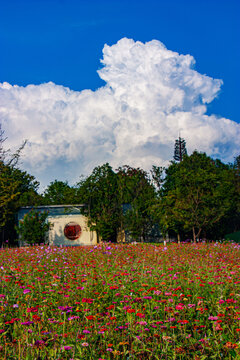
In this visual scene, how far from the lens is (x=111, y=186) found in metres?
25.4

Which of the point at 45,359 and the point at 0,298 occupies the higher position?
the point at 0,298

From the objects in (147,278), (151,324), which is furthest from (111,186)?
(151,324)

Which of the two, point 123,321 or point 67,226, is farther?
point 67,226

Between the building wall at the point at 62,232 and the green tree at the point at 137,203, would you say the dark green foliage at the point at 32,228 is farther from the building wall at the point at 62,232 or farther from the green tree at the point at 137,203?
the green tree at the point at 137,203

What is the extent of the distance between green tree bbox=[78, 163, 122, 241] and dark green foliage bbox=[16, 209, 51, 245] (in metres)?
3.41

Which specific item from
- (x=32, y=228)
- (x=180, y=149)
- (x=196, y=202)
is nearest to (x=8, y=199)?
(x=32, y=228)

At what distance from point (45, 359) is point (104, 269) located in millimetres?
3764

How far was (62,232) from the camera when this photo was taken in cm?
2520

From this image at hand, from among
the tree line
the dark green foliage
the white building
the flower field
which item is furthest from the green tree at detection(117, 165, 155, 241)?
the flower field

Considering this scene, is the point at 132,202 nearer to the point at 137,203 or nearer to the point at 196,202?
the point at 137,203

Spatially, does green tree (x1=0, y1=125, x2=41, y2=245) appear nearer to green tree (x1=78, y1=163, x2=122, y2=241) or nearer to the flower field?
green tree (x1=78, y1=163, x2=122, y2=241)

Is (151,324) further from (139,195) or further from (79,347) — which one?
(139,195)

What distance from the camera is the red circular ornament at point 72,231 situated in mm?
25228

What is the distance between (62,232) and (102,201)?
3.91m
